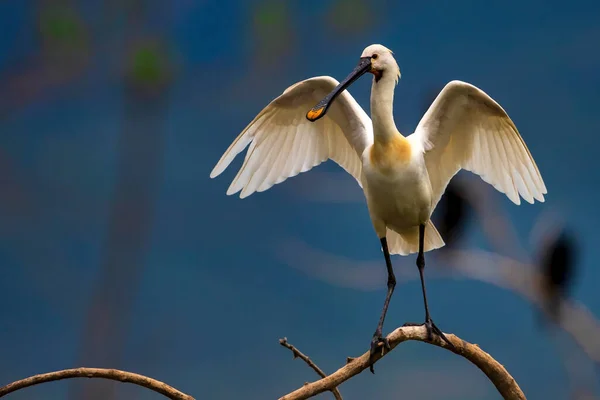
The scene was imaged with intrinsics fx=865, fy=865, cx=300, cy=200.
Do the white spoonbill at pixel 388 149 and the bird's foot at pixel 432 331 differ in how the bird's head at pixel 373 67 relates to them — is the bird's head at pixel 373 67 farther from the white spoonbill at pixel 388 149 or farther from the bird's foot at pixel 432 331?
the bird's foot at pixel 432 331

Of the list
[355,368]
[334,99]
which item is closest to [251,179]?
[334,99]

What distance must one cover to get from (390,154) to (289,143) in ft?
2.06

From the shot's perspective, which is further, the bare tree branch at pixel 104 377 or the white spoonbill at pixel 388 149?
the white spoonbill at pixel 388 149

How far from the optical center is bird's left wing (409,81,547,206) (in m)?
3.34

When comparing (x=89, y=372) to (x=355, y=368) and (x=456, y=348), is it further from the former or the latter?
(x=456, y=348)

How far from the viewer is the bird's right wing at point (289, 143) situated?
11.7 feet

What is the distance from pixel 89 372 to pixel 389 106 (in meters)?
1.42

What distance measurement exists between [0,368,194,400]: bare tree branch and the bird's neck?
1.16 meters

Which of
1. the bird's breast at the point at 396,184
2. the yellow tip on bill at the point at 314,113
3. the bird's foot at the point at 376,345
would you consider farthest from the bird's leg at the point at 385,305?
the yellow tip on bill at the point at 314,113

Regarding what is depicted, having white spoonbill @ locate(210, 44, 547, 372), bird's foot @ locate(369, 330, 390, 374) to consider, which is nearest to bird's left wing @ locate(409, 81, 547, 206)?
white spoonbill @ locate(210, 44, 547, 372)

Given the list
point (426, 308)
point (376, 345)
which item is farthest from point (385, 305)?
point (376, 345)

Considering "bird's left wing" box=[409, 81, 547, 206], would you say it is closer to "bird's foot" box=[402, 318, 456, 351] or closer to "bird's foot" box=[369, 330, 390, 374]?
"bird's foot" box=[402, 318, 456, 351]

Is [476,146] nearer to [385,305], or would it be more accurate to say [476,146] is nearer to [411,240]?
[411,240]

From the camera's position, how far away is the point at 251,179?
3.65 meters
